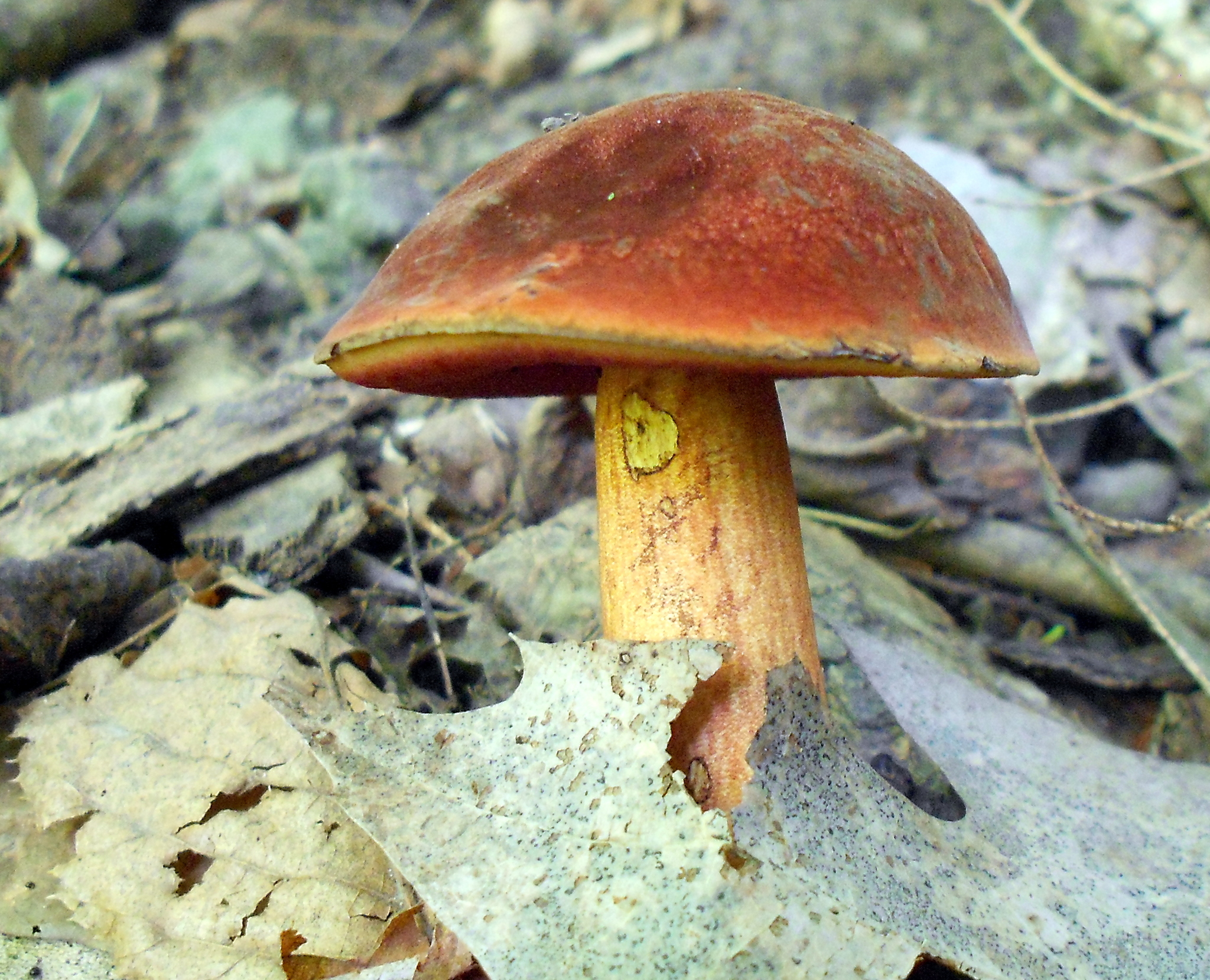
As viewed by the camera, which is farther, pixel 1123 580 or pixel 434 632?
pixel 1123 580

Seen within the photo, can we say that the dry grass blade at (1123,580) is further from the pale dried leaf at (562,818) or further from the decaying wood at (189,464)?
the decaying wood at (189,464)

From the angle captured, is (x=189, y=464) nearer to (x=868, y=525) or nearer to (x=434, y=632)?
(x=434, y=632)

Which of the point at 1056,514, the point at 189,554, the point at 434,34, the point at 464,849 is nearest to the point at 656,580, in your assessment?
the point at 464,849

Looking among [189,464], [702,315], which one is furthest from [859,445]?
[189,464]

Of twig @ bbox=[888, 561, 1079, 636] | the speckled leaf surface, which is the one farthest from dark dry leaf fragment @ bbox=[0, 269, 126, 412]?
twig @ bbox=[888, 561, 1079, 636]

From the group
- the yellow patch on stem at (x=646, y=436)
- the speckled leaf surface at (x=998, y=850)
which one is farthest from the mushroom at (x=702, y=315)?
the speckled leaf surface at (x=998, y=850)
